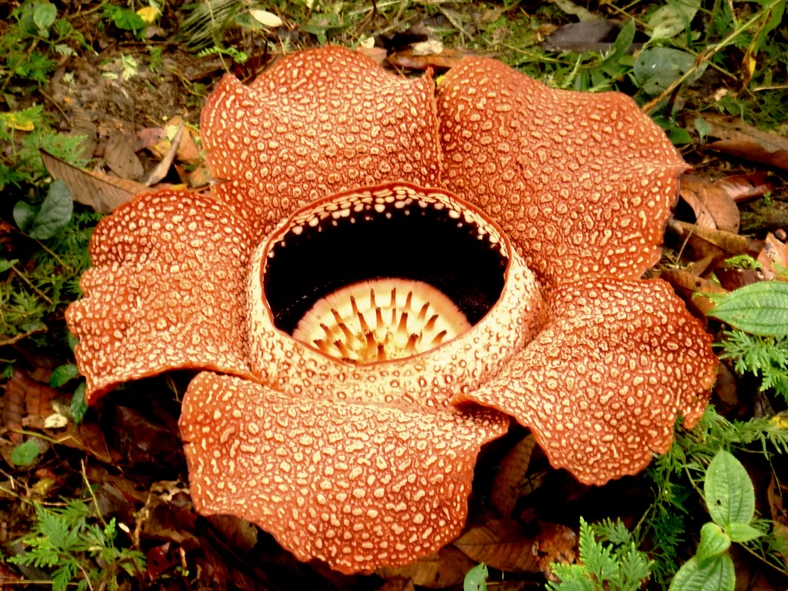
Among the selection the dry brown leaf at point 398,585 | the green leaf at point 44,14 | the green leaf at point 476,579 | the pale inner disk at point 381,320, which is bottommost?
the dry brown leaf at point 398,585

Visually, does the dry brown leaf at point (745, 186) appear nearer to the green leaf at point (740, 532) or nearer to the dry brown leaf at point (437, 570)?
the green leaf at point (740, 532)

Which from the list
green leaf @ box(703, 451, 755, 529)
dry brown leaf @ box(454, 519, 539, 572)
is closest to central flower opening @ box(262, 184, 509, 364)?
dry brown leaf @ box(454, 519, 539, 572)

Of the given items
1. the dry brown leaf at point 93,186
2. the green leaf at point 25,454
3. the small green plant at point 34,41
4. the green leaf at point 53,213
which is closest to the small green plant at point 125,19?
the small green plant at point 34,41

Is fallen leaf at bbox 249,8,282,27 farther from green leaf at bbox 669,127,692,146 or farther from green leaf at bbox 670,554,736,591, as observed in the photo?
green leaf at bbox 670,554,736,591

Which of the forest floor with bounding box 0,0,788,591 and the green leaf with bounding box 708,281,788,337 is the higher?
the green leaf with bounding box 708,281,788,337

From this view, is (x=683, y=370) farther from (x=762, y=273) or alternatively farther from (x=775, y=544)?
(x=762, y=273)

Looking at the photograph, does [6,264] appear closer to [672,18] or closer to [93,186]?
[93,186]

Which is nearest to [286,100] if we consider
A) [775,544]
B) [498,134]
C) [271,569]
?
[498,134]
